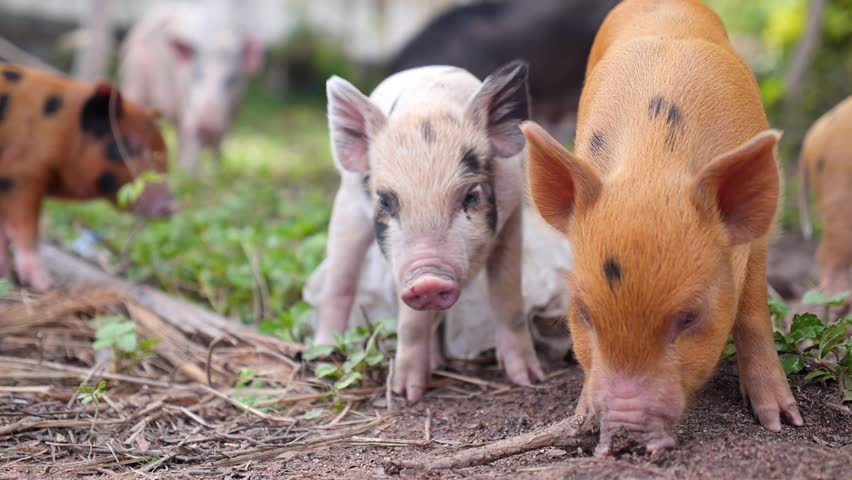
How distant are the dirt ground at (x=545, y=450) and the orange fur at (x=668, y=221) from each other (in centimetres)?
16

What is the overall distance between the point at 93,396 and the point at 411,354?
128cm

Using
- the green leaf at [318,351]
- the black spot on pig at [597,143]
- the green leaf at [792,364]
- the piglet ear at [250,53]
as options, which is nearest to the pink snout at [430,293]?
the green leaf at [318,351]

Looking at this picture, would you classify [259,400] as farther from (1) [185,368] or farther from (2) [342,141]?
(2) [342,141]

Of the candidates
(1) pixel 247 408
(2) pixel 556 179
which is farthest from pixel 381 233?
(2) pixel 556 179

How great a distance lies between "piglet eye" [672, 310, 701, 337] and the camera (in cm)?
265

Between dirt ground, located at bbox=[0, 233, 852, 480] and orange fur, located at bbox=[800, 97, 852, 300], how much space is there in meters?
1.89

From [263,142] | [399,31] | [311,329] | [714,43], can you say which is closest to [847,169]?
[714,43]

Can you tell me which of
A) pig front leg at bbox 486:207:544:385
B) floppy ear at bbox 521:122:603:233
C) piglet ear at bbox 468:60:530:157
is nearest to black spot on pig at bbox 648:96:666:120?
floppy ear at bbox 521:122:603:233

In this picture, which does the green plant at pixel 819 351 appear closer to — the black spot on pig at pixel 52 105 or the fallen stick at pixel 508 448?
the fallen stick at pixel 508 448

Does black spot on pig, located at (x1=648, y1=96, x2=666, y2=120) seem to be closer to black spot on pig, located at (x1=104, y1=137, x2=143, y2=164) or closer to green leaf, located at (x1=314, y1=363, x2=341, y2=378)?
green leaf, located at (x1=314, y1=363, x2=341, y2=378)

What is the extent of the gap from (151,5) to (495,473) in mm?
14962

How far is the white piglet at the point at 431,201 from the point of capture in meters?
3.57

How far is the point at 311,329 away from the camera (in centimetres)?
462

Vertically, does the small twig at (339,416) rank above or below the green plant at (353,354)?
below
